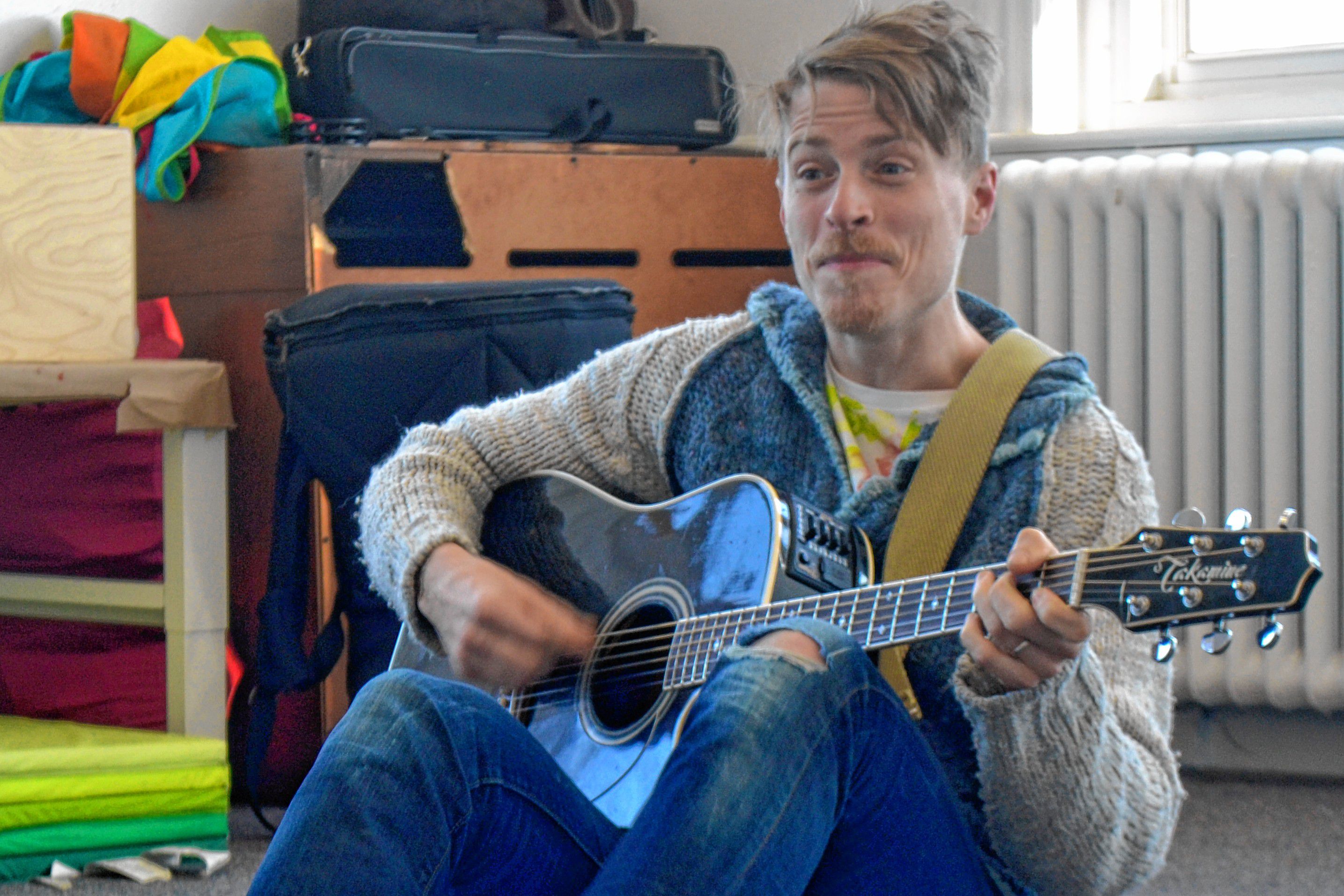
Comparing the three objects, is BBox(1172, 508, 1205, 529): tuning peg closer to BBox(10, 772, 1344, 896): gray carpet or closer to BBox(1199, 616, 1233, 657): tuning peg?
BBox(1199, 616, 1233, 657): tuning peg

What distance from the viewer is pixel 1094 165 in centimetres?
200

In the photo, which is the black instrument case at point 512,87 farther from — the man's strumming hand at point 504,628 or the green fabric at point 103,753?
the man's strumming hand at point 504,628

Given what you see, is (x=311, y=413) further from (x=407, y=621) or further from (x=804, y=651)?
(x=804, y=651)

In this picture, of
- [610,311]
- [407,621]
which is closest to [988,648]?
[407,621]

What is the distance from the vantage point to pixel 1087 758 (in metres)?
0.89

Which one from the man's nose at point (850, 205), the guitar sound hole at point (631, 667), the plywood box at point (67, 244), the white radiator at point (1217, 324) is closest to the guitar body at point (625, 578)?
the guitar sound hole at point (631, 667)

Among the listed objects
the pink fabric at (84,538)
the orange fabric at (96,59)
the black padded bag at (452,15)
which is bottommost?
the pink fabric at (84,538)

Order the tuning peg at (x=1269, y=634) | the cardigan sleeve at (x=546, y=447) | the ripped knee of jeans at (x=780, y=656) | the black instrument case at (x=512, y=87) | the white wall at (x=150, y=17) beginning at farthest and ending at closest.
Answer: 1. the white wall at (x=150, y=17)
2. the black instrument case at (x=512, y=87)
3. the cardigan sleeve at (x=546, y=447)
4. the ripped knee of jeans at (x=780, y=656)
5. the tuning peg at (x=1269, y=634)

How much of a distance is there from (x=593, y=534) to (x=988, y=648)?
0.45 m

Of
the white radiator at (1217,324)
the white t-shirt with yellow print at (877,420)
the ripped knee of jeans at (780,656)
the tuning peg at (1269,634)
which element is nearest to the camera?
the tuning peg at (1269,634)

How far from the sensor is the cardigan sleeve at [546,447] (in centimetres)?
128

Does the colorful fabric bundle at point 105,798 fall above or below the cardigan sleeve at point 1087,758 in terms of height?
below

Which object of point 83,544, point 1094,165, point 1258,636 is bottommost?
point 83,544

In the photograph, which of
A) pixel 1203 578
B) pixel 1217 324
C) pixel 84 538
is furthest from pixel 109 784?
pixel 1217 324
